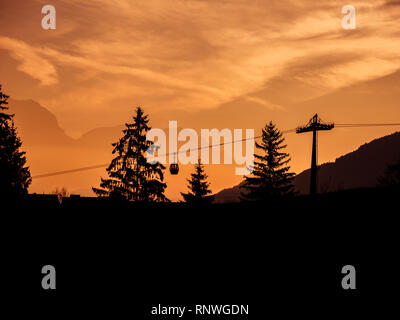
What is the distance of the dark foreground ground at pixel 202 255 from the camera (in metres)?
11.5

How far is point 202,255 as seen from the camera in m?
14.5

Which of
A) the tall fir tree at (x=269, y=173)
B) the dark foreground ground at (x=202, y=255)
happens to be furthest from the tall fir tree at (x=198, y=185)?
the dark foreground ground at (x=202, y=255)

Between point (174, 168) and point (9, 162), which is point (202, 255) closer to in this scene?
point (174, 168)

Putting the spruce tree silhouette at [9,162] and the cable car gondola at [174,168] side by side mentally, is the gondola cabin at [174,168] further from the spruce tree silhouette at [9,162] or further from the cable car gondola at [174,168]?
the spruce tree silhouette at [9,162]

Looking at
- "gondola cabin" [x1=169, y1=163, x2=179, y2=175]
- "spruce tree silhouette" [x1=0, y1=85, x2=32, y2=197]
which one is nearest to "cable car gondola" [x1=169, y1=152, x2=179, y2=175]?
"gondola cabin" [x1=169, y1=163, x2=179, y2=175]

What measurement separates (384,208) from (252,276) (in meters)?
4.45

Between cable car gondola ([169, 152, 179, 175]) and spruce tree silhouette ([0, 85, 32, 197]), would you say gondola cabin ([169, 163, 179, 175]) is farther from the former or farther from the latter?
spruce tree silhouette ([0, 85, 32, 197])

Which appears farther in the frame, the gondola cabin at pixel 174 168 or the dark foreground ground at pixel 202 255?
the gondola cabin at pixel 174 168

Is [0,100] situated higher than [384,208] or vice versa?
[0,100]

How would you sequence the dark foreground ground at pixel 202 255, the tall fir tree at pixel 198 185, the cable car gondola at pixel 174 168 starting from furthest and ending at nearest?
the tall fir tree at pixel 198 185, the cable car gondola at pixel 174 168, the dark foreground ground at pixel 202 255

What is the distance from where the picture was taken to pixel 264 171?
1935 inches

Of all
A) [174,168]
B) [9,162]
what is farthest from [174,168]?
[9,162]

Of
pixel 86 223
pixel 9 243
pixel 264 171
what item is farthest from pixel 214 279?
pixel 264 171
